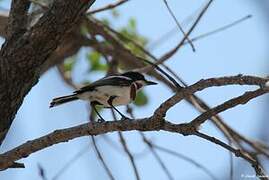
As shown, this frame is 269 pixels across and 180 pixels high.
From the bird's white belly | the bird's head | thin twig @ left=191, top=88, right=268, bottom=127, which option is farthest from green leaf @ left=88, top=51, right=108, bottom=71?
thin twig @ left=191, top=88, right=268, bottom=127

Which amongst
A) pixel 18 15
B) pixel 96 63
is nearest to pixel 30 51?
pixel 18 15

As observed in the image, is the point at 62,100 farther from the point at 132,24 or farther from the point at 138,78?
the point at 132,24

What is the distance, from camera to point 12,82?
130 inches

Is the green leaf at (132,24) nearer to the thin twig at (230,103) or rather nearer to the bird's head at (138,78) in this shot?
the bird's head at (138,78)

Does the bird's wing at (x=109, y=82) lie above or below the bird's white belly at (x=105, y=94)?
above

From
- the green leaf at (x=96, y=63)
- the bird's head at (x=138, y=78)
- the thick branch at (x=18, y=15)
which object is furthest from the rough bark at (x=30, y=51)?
the green leaf at (x=96, y=63)

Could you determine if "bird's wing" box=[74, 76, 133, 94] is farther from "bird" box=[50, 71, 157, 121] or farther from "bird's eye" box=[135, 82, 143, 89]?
"bird's eye" box=[135, 82, 143, 89]

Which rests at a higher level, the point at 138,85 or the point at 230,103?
the point at 138,85

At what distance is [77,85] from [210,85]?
2874mm

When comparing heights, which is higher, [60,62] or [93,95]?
[60,62]

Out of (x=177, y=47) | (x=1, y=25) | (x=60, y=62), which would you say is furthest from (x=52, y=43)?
(x=60, y=62)

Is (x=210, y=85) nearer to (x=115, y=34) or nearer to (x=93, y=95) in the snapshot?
(x=93, y=95)

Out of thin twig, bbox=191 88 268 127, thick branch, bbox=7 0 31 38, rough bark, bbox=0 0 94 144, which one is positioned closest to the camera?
thin twig, bbox=191 88 268 127

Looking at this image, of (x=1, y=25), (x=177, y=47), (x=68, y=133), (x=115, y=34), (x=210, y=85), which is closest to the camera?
(x=210, y=85)
